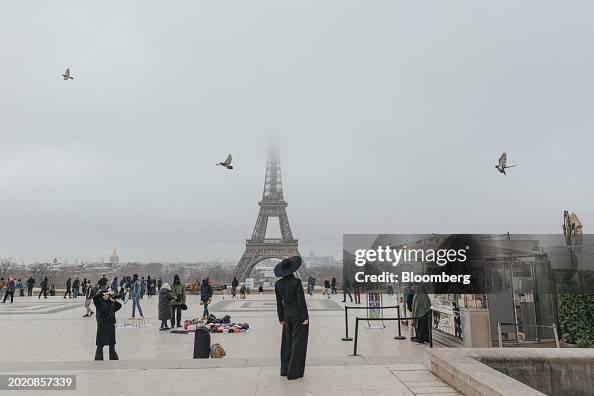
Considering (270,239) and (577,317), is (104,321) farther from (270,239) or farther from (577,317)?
(270,239)

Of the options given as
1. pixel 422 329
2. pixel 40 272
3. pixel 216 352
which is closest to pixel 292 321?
Answer: pixel 216 352

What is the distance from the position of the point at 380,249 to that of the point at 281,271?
398cm

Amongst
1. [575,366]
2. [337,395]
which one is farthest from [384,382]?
[575,366]

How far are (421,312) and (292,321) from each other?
14.2 ft

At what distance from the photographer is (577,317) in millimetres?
8484

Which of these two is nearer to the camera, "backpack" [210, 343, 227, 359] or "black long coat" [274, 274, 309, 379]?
"black long coat" [274, 274, 309, 379]

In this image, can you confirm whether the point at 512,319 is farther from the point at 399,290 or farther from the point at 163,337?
the point at 163,337

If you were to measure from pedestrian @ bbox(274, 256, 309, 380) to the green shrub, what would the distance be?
6383mm

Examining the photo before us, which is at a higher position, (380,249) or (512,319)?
Answer: (380,249)

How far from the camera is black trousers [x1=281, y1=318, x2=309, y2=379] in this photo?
5344 mm

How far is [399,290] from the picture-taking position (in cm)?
1220

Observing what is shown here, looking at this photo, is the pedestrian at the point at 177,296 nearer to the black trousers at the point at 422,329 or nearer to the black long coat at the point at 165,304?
the black long coat at the point at 165,304

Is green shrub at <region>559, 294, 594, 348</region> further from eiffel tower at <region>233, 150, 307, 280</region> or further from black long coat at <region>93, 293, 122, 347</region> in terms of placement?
eiffel tower at <region>233, 150, 307, 280</region>

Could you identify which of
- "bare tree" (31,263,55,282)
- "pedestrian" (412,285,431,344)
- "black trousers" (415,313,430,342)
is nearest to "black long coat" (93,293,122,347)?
"pedestrian" (412,285,431,344)
